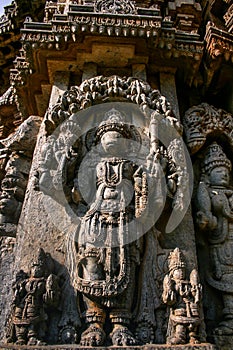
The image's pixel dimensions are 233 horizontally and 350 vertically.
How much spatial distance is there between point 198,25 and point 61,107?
11.7ft

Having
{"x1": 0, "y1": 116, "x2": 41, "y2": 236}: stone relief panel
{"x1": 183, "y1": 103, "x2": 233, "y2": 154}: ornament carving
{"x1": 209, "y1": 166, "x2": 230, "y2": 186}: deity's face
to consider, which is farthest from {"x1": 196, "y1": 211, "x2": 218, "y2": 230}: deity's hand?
{"x1": 0, "y1": 116, "x2": 41, "y2": 236}: stone relief panel

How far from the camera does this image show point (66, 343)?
3314mm

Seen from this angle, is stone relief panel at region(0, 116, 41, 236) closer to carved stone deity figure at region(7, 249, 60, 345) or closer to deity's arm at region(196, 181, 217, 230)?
carved stone deity figure at region(7, 249, 60, 345)

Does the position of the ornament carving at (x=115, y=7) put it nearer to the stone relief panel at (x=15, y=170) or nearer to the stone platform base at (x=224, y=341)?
the stone relief panel at (x=15, y=170)

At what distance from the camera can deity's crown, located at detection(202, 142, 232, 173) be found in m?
4.89

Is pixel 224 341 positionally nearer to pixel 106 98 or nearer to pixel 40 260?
pixel 40 260

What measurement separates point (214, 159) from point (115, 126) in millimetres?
1415

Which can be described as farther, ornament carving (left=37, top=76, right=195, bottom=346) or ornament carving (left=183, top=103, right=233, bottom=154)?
ornament carving (left=183, top=103, right=233, bottom=154)

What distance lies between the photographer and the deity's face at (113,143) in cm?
439

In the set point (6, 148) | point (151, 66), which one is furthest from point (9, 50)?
point (151, 66)

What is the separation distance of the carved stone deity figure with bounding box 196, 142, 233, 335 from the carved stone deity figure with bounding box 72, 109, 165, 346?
0.78 meters

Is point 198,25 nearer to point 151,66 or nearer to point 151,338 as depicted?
point 151,66

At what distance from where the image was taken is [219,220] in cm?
456

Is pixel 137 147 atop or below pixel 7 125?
below
